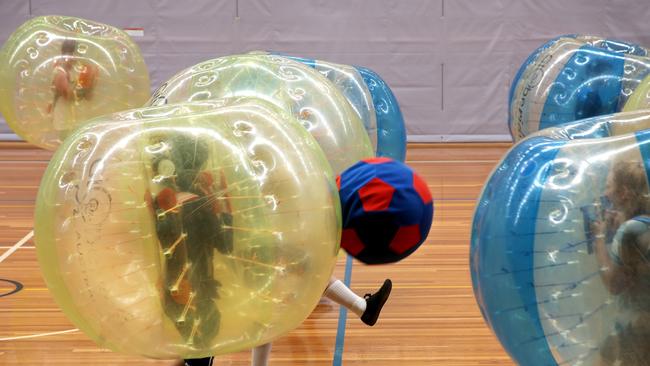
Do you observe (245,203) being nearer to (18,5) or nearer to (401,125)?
(401,125)

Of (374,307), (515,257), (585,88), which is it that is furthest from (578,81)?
(515,257)

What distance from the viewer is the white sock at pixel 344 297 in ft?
11.3

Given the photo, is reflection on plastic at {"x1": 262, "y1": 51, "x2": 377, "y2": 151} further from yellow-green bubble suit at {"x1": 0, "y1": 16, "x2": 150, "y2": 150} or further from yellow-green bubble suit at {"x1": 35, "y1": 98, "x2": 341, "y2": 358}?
yellow-green bubble suit at {"x1": 35, "y1": 98, "x2": 341, "y2": 358}

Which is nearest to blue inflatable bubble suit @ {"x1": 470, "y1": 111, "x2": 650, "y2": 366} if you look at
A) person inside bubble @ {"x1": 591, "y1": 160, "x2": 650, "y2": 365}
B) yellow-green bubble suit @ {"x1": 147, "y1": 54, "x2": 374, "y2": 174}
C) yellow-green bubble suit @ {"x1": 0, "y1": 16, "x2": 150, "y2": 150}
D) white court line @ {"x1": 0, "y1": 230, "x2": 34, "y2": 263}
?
person inside bubble @ {"x1": 591, "y1": 160, "x2": 650, "y2": 365}

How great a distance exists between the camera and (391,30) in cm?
802

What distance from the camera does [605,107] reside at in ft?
12.6

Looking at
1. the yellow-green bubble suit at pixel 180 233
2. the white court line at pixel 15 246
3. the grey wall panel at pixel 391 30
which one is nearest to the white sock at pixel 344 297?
the yellow-green bubble suit at pixel 180 233

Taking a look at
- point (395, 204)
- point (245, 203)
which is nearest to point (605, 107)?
point (395, 204)

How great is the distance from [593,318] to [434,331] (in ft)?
6.44

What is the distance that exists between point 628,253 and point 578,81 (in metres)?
2.42

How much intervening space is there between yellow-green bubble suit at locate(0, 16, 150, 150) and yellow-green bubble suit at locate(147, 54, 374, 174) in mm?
1621

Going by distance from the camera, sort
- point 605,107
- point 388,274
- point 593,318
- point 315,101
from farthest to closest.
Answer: point 388,274
point 605,107
point 315,101
point 593,318

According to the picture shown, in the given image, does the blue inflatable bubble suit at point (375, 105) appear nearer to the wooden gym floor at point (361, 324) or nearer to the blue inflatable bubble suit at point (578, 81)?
the wooden gym floor at point (361, 324)

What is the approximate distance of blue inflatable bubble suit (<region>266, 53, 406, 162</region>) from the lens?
137 inches
